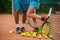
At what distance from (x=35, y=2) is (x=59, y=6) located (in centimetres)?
666

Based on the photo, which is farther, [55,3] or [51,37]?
[55,3]

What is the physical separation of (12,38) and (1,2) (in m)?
7.07

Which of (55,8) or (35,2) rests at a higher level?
(35,2)

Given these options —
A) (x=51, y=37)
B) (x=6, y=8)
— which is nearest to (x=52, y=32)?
(x=51, y=37)

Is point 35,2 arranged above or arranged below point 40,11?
above

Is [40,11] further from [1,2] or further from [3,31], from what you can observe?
[3,31]

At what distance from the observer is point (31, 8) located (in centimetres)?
600

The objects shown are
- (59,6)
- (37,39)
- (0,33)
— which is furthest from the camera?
(59,6)

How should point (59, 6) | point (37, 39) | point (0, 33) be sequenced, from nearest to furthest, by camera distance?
point (37, 39)
point (0, 33)
point (59, 6)

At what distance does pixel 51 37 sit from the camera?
237 inches

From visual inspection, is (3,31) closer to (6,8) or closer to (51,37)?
(51,37)

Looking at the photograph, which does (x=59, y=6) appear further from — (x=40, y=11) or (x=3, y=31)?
(x=3, y=31)

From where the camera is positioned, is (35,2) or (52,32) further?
(52,32)

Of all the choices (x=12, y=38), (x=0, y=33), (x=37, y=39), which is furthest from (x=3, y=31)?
(x=37, y=39)
